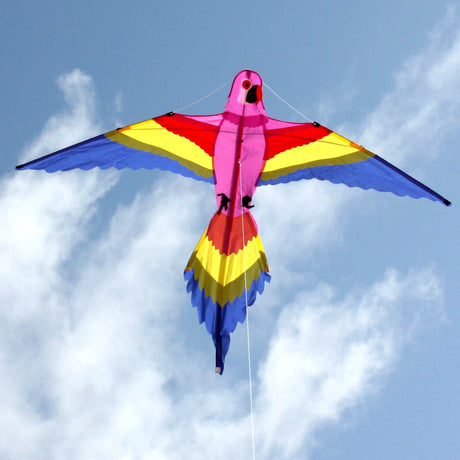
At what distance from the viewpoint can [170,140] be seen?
669cm

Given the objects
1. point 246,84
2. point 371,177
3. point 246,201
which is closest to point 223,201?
point 246,201

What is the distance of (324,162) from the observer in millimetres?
6699

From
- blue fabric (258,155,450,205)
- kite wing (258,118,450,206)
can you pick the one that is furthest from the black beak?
blue fabric (258,155,450,205)

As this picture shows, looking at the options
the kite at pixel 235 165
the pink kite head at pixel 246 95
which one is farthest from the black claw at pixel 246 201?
the pink kite head at pixel 246 95

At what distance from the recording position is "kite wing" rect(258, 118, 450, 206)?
21.1ft

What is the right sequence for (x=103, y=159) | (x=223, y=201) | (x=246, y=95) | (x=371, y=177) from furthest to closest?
(x=246, y=95) → (x=223, y=201) → (x=371, y=177) → (x=103, y=159)

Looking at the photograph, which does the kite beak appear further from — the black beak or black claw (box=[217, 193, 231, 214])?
black claw (box=[217, 193, 231, 214])

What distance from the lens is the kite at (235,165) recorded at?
646 cm

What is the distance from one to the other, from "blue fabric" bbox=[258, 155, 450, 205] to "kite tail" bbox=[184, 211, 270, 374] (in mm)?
609

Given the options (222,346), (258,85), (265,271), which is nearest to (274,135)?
(258,85)

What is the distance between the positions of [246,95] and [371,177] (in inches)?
61.4

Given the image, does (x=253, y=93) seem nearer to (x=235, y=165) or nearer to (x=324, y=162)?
(x=235, y=165)

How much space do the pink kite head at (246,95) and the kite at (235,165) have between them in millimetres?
10

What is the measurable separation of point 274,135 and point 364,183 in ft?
3.56
